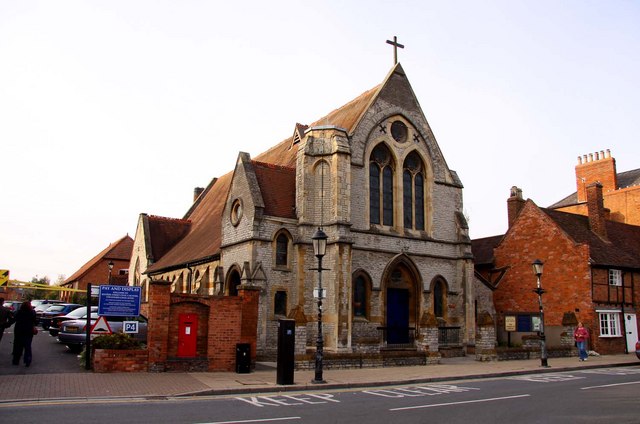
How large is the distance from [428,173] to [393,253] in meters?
4.84

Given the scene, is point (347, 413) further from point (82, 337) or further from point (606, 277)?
point (606, 277)

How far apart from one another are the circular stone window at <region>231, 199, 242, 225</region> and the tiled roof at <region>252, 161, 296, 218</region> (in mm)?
1433

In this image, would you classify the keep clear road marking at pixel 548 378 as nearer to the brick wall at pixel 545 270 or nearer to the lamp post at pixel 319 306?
the lamp post at pixel 319 306

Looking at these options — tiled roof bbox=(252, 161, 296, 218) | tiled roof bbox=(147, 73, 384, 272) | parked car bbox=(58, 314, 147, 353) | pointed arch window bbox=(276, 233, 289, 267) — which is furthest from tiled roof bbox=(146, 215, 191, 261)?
parked car bbox=(58, 314, 147, 353)

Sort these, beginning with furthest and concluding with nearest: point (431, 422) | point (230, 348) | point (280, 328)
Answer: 1. point (230, 348)
2. point (280, 328)
3. point (431, 422)

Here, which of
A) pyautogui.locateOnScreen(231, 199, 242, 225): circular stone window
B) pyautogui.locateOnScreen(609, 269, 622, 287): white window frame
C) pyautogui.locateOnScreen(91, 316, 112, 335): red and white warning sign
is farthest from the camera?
pyautogui.locateOnScreen(609, 269, 622, 287): white window frame

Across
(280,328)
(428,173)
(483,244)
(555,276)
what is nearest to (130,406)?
(280,328)

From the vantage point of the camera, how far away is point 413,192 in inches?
1144

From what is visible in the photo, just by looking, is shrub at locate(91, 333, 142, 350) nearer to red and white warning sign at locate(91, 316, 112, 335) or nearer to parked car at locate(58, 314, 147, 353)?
red and white warning sign at locate(91, 316, 112, 335)

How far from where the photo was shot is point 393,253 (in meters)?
27.3

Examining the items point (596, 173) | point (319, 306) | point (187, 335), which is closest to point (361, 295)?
point (319, 306)

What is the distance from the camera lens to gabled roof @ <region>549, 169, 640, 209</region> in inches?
2088

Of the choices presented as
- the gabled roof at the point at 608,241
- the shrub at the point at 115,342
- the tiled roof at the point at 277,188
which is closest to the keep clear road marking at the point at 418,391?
the shrub at the point at 115,342

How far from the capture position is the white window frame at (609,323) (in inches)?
1174
